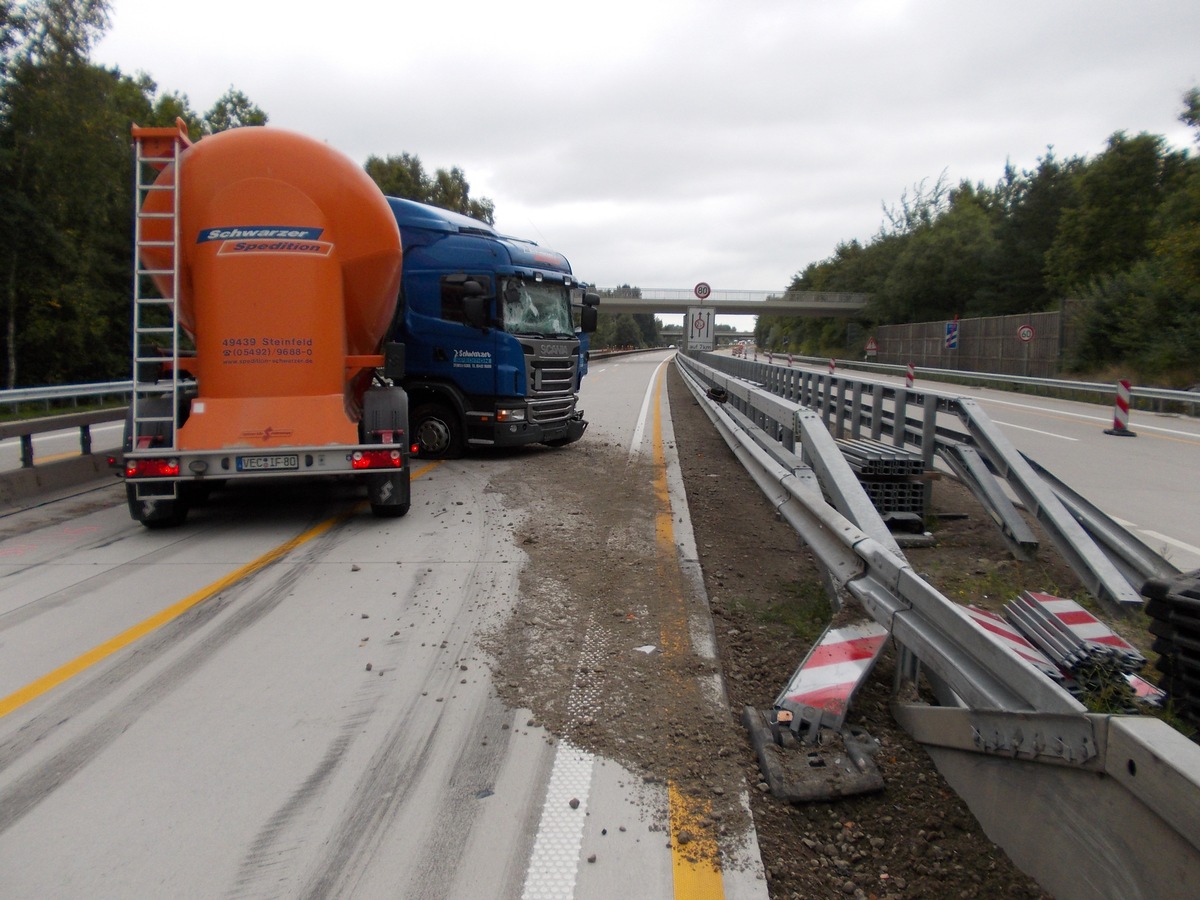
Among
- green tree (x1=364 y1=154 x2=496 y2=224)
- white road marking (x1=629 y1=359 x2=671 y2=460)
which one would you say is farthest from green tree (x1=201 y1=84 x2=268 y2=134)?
white road marking (x1=629 y1=359 x2=671 y2=460)

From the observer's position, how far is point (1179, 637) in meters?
3.25

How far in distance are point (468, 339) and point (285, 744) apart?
8823 mm

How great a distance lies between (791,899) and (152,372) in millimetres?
8013

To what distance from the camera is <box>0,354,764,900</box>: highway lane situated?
3.03m

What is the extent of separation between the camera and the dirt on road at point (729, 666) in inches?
123

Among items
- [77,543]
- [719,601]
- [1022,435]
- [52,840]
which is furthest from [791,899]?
[1022,435]

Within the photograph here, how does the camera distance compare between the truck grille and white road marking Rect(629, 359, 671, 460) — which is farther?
white road marking Rect(629, 359, 671, 460)

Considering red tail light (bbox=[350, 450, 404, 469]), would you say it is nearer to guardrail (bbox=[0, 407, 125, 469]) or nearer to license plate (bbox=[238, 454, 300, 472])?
license plate (bbox=[238, 454, 300, 472])

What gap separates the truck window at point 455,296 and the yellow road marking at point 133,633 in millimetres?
5129

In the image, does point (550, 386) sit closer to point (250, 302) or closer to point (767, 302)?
point (250, 302)

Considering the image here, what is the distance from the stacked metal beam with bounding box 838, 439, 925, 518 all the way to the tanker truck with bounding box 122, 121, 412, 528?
448 cm

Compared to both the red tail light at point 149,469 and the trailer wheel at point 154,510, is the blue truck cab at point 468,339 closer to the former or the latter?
the trailer wheel at point 154,510

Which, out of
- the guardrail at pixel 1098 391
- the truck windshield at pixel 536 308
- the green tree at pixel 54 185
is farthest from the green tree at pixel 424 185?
the truck windshield at pixel 536 308

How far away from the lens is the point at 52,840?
10.4ft
